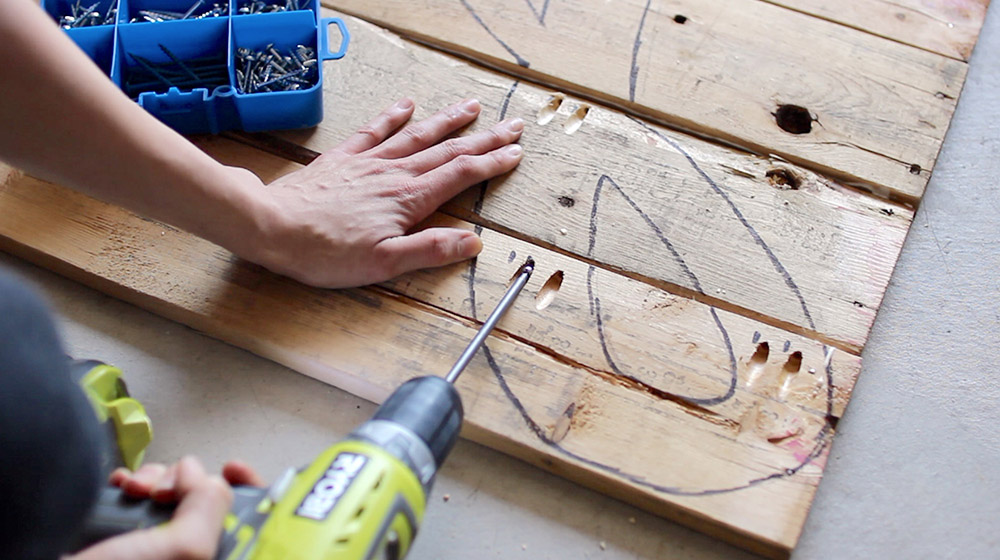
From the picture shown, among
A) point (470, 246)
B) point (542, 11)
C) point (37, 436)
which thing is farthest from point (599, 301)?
point (37, 436)

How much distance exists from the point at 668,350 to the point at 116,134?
2.41ft

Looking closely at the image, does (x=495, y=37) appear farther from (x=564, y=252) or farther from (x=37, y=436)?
(x=37, y=436)

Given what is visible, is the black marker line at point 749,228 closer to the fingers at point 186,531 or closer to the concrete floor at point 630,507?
the concrete floor at point 630,507

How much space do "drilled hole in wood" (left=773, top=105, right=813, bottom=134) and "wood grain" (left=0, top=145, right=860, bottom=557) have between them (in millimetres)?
371

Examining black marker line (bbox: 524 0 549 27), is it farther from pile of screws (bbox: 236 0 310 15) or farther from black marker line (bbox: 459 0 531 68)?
pile of screws (bbox: 236 0 310 15)

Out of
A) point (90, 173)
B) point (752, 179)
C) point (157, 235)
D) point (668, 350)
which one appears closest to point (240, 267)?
point (157, 235)

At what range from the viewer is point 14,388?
0.54 metres

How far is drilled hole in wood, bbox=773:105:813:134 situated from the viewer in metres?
1.24

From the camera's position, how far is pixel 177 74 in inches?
46.9

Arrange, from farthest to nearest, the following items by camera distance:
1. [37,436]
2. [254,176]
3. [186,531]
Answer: [254,176] → [186,531] → [37,436]

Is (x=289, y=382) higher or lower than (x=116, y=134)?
lower

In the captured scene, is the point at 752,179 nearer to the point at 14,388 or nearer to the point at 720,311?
the point at 720,311

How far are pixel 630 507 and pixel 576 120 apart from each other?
0.60m

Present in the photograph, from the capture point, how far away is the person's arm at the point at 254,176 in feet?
2.73
